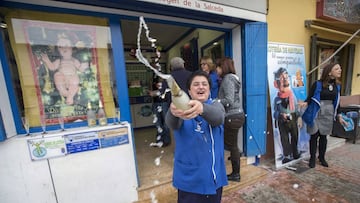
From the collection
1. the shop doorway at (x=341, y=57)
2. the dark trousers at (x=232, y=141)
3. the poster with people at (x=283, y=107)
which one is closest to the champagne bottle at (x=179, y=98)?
the dark trousers at (x=232, y=141)

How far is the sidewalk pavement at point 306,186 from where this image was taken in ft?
6.79

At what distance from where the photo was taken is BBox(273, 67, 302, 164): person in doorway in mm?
2760

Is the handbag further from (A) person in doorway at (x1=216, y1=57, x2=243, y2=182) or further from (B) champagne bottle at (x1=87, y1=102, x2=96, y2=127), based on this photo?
(B) champagne bottle at (x1=87, y1=102, x2=96, y2=127)

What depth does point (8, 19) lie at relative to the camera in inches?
60.2

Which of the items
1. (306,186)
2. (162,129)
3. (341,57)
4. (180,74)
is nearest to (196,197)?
(180,74)

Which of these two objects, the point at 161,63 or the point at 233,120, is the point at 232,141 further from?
the point at 161,63

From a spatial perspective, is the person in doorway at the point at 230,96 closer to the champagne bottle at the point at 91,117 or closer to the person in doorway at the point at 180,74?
the person in doorway at the point at 180,74

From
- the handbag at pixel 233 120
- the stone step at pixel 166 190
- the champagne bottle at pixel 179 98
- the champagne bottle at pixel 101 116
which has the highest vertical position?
the champagne bottle at pixel 179 98

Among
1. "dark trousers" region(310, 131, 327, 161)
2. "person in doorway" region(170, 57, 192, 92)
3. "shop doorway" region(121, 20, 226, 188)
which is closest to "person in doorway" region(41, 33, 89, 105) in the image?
"shop doorway" region(121, 20, 226, 188)

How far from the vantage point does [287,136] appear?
9.21 feet

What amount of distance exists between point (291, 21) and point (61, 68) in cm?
379

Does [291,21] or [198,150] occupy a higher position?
[291,21]

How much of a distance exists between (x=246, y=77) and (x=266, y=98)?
53cm

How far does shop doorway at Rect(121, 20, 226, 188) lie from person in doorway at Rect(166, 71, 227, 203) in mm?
1132
